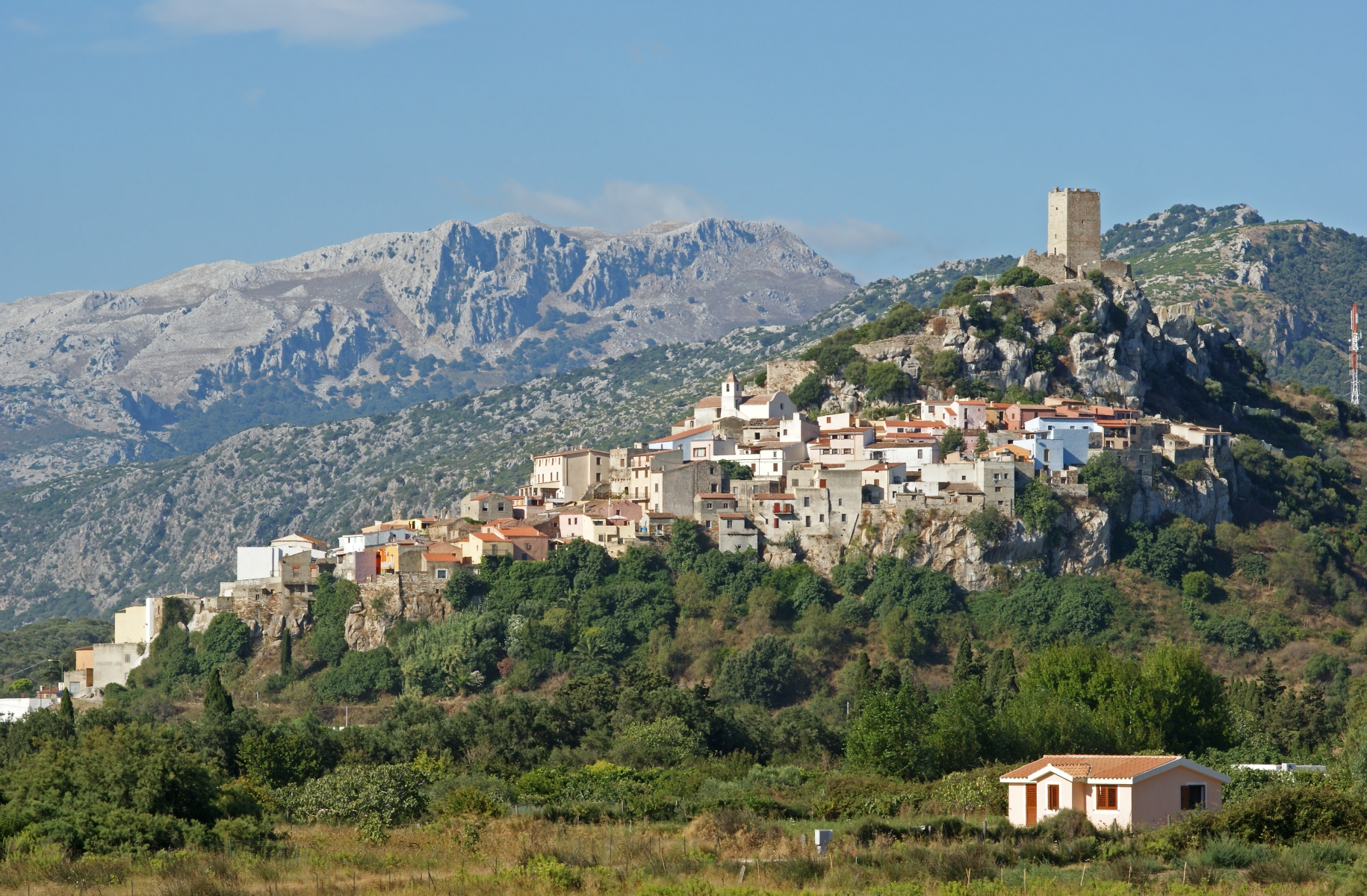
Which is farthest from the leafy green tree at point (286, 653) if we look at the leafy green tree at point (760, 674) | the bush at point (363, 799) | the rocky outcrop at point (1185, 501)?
the rocky outcrop at point (1185, 501)

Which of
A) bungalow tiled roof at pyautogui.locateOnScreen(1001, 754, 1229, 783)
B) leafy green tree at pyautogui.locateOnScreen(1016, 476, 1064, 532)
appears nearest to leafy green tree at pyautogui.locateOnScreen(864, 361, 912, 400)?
leafy green tree at pyautogui.locateOnScreen(1016, 476, 1064, 532)

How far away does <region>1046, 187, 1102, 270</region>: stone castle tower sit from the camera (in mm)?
115562

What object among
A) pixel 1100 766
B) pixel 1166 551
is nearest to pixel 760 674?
pixel 1166 551

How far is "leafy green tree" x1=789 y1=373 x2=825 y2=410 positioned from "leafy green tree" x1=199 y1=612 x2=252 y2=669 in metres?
Answer: 30.9

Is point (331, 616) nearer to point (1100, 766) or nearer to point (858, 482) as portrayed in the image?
point (858, 482)

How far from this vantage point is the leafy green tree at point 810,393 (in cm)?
10300

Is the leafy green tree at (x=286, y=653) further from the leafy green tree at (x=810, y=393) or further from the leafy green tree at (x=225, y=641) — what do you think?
the leafy green tree at (x=810, y=393)

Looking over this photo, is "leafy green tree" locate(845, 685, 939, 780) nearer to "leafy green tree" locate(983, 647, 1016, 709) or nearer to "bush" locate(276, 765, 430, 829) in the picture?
"leafy green tree" locate(983, 647, 1016, 709)

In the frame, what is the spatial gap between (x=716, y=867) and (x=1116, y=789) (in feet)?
39.1

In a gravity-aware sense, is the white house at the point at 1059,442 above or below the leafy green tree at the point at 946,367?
below

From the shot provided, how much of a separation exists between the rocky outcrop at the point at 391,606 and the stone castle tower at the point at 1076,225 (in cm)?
4637

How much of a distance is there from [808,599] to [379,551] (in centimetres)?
2044

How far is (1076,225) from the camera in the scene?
380 ft

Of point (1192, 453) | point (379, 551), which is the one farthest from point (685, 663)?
point (1192, 453)
